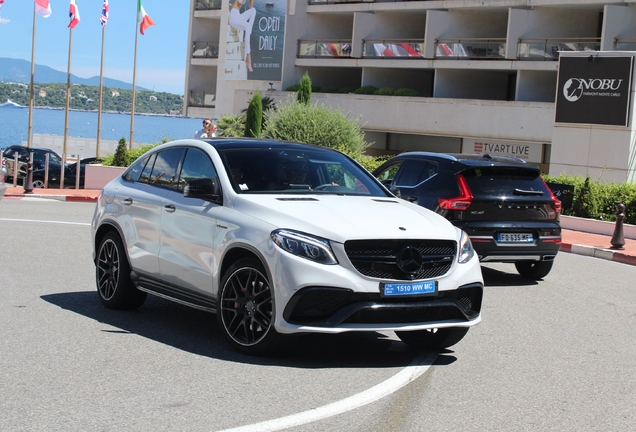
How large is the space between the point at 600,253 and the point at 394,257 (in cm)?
1207

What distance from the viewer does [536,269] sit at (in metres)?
13.1

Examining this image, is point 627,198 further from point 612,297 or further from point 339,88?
point 339,88

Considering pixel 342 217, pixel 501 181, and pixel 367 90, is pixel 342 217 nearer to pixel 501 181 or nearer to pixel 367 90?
pixel 501 181

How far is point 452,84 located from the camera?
4772 cm

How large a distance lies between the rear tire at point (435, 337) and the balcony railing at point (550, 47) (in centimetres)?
3572

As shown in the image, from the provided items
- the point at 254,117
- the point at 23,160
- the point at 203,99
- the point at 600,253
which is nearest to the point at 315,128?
the point at 254,117

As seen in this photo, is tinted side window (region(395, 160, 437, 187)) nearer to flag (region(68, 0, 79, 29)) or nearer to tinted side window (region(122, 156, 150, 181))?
tinted side window (region(122, 156, 150, 181))

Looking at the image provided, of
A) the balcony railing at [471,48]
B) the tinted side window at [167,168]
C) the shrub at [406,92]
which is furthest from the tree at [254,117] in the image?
the tinted side window at [167,168]

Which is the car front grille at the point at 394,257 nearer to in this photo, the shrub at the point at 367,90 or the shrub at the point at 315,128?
the shrub at the point at 315,128

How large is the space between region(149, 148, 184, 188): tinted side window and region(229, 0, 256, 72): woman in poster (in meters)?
49.6

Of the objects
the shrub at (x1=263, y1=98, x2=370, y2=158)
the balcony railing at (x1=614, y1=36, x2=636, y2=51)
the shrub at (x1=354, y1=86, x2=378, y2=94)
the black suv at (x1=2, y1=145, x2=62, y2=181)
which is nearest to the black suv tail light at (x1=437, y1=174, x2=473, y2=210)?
the shrub at (x1=263, y1=98, x2=370, y2=158)

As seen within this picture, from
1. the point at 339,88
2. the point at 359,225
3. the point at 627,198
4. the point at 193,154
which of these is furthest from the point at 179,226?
the point at 339,88

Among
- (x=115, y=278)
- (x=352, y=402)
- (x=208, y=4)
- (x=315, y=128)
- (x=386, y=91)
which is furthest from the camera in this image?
(x=208, y=4)

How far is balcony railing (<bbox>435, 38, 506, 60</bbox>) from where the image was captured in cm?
4447
